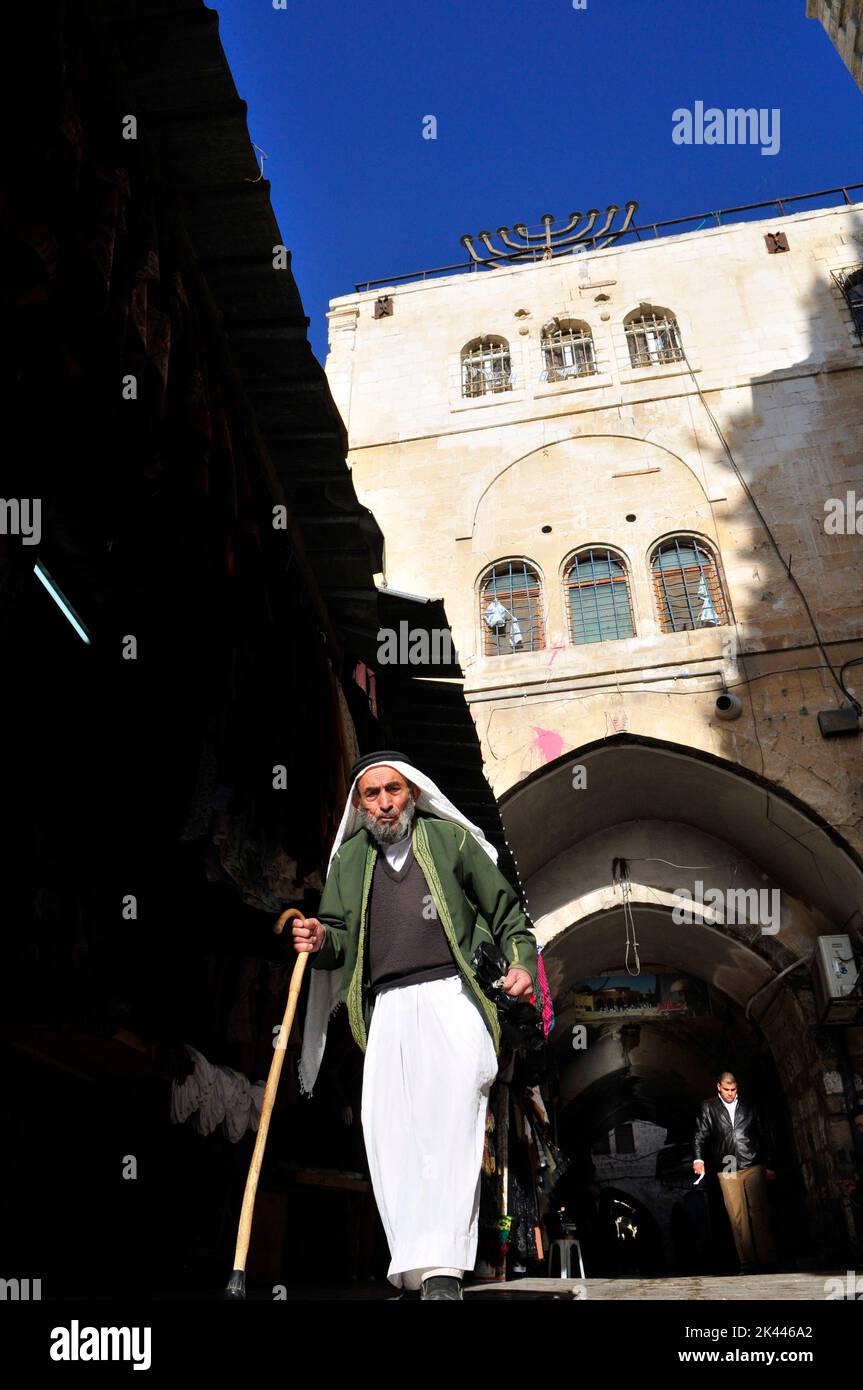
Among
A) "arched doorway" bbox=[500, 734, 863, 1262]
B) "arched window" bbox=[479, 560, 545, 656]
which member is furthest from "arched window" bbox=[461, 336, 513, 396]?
→ "arched doorway" bbox=[500, 734, 863, 1262]

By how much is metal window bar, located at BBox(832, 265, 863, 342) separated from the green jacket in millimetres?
14570

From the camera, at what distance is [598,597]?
1317 cm

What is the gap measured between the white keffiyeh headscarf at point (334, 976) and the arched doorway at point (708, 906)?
839 cm

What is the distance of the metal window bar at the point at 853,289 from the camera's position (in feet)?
47.6

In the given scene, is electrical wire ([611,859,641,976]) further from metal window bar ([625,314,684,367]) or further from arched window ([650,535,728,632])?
metal window bar ([625,314,684,367])

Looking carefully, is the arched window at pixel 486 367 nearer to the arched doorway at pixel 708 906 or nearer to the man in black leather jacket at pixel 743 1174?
the arched doorway at pixel 708 906

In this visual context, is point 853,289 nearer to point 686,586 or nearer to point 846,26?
point 846,26

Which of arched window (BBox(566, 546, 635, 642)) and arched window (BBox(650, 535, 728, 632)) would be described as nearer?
arched window (BBox(650, 535, 728, 632))

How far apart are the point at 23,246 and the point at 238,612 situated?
1.98 meters

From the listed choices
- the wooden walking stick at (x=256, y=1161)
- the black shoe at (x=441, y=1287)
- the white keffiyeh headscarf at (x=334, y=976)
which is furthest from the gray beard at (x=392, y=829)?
the black shoe at (x=441, y=1287)

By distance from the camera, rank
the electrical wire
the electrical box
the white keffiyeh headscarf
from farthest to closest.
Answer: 1. the electrical wire
2. the electrical box
3. the white keffiyeh headscarf

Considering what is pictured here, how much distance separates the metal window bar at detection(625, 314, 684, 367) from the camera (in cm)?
1512
